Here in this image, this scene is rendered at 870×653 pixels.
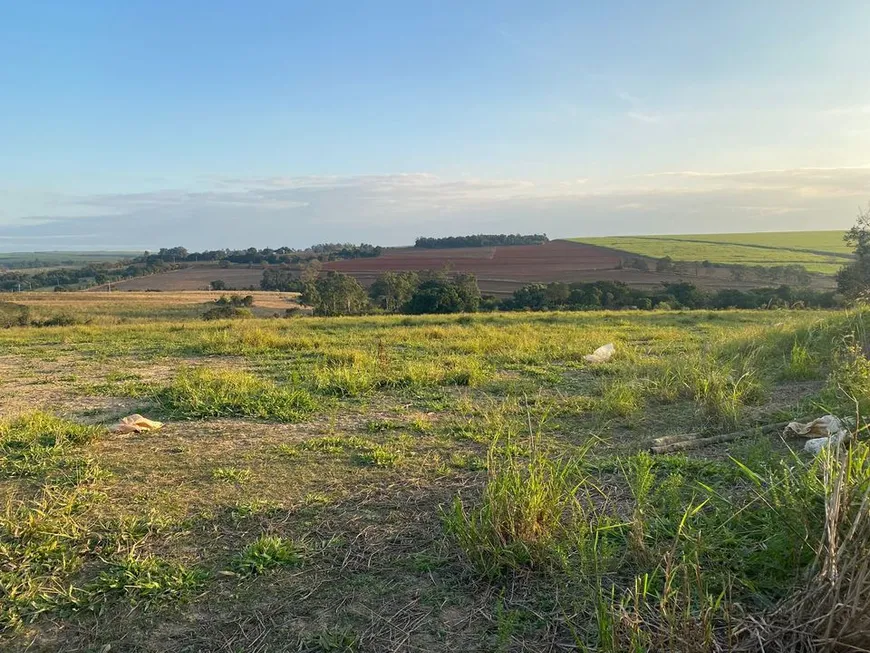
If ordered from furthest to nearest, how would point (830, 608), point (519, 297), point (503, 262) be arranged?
point (503, 262)
point (519, 297)
point (830, 608)

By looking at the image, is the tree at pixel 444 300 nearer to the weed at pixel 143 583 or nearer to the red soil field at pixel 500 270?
the red soil field at pixel 500 270

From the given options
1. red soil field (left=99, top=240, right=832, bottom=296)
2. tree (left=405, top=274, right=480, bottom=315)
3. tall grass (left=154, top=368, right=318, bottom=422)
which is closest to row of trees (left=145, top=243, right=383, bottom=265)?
red soil field (left=99, top=240, right=832, bottom=296)

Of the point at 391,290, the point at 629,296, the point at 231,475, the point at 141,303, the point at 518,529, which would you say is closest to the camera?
the point at 518,529

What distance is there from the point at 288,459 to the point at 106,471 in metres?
1.23

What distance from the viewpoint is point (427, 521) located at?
9.95ft

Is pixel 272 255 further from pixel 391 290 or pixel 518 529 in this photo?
pixel 518 529

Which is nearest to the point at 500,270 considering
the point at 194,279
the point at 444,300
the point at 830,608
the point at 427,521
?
the point at 444,300

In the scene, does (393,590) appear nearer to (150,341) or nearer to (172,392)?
(172,392)

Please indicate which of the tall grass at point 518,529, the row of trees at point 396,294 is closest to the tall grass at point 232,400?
the tall grass at point 518,529

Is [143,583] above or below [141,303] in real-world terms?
above

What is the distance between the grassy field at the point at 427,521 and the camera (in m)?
2.06

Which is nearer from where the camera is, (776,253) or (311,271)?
(311,271)

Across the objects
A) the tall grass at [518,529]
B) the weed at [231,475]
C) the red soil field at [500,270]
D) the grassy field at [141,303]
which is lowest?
A: the grassy field at [141,303]

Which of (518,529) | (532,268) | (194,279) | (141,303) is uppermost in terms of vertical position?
(532,268)
